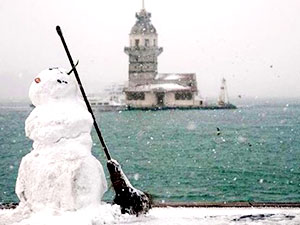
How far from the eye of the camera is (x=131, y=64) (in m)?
83.0

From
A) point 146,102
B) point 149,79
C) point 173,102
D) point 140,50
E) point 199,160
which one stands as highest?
point 140,50

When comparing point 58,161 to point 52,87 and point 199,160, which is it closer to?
point 52,87

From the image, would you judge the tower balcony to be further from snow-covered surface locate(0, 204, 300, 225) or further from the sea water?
snow-covered surface locate(0, 204, 300, 225)

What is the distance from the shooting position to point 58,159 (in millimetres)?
6855

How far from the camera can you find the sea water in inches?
912

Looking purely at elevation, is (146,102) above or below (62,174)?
below

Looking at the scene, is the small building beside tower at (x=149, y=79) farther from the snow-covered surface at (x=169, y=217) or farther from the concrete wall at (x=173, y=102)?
the snow-covered surface at (x=169, y=217)

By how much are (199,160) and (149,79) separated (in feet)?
157

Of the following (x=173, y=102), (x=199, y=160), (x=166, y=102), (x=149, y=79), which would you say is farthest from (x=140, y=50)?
(x=199, y=160)

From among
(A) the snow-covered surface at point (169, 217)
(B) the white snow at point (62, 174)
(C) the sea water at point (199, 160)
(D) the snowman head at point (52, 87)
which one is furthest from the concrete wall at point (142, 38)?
(B) the white snow at point (62, 174)

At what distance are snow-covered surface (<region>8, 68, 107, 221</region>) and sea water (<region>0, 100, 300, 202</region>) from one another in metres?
11.6

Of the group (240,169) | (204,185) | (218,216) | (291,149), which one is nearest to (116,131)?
(291,149)

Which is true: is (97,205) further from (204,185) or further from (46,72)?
(204,185)

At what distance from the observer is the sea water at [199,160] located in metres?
23.2
